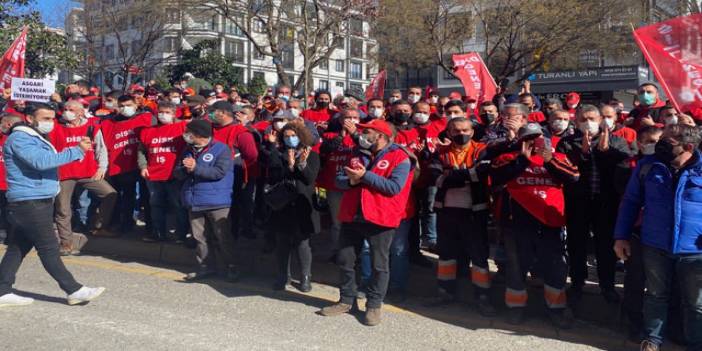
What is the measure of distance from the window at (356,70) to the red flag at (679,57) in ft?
208

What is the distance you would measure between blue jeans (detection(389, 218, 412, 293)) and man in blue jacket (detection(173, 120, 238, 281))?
1.77 m

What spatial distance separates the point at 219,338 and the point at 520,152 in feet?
9.42

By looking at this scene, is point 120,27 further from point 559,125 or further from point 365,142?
point 559,125

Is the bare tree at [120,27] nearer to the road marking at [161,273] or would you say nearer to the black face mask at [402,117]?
the road marking at [161,273]

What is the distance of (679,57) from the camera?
5578 millimetres

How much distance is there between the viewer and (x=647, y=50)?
5.67 meters

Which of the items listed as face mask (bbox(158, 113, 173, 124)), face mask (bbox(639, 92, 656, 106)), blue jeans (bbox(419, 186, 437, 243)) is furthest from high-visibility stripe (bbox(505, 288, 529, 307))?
face mask (bbox(158, 113, 173, 124))

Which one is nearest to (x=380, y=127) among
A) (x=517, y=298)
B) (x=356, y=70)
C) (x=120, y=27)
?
(x=517, y=298)

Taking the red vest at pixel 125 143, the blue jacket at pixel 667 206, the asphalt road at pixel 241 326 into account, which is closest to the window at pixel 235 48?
the red vest at pixel 125 143

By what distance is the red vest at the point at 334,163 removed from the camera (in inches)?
269

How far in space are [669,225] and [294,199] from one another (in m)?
3.36

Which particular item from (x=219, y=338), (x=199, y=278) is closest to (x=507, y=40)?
(x=199, y=278)

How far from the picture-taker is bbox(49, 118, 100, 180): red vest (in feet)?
26.1

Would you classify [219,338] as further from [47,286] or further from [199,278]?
[47,286]
